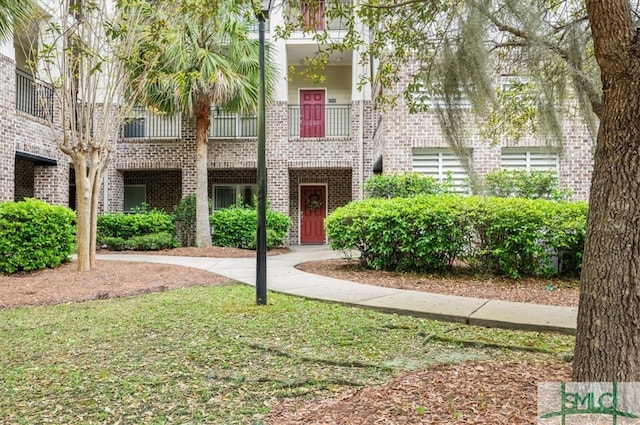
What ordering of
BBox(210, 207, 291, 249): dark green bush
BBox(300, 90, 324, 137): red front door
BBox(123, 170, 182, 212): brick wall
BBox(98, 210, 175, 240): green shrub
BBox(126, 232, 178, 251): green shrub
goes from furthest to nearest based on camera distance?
BBox(123, 170, 182, 212): brick wall → BBox(300, 90, 324, 137): red front door → BBox(210, 207, 291, 249): dark green bush → BBox(98, 210, 175, 240): green shrub → BBox(126, 232, 178, 251): green shrub

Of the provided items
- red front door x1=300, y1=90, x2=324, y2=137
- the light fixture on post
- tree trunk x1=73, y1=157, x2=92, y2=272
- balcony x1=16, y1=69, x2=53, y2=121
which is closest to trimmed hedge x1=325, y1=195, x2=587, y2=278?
the light fixture on post

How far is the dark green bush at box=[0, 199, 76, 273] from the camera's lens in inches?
311

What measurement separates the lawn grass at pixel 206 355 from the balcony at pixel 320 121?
11.3 meters

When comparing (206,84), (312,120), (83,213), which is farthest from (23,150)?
(312,120)

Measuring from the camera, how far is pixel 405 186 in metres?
10.2

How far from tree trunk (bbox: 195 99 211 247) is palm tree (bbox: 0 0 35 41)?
5687 mm

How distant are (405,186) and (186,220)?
7971mm

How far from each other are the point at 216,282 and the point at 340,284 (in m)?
2.14

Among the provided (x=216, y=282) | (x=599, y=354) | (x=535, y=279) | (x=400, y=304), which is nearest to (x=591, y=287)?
(x=599, y=354)

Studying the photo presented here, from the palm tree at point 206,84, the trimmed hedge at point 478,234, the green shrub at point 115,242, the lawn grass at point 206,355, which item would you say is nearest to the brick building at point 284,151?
the palm tree at point 206,84

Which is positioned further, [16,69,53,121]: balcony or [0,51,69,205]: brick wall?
[16,69,53,121]: balcony

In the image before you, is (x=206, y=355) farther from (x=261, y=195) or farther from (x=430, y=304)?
(x=430, y=304)

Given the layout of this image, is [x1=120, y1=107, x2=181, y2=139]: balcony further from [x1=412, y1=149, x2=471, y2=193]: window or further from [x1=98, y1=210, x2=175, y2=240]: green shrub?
[x1=412, y1=149, x2=471, y2=193]: window

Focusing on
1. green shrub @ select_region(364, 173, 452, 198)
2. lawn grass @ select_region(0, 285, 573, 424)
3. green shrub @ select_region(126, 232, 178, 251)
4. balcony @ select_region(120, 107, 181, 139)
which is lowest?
lawn grass @ select_region(0, 285, 573, 424)
